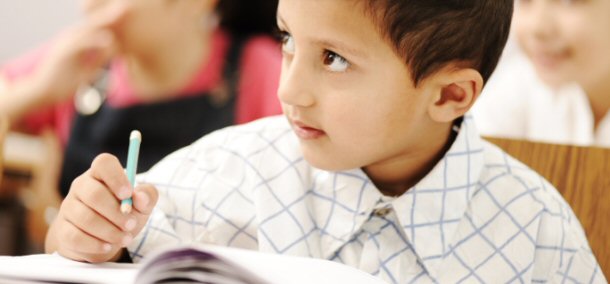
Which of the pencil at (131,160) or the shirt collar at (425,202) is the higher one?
the pencil at (131,160)

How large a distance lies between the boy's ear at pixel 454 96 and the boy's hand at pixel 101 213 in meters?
0.30

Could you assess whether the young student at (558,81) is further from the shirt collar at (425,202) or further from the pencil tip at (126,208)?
the pencil tip at (126,208)

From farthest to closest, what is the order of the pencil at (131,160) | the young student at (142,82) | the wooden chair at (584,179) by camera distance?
the young student at (142,82), the wooden chair at (584,179), the pencil at (131,160)

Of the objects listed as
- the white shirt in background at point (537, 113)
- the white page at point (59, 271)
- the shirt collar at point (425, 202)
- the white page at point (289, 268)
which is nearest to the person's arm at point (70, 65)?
the white shirt in background at point (537, 113)

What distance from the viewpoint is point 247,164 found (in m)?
0.85

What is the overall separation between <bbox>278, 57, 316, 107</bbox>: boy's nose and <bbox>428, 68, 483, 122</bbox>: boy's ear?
0.14 metres

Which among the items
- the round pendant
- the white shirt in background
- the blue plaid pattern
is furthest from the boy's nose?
the round pendant

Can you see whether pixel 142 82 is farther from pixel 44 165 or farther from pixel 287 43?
pixel 287 43

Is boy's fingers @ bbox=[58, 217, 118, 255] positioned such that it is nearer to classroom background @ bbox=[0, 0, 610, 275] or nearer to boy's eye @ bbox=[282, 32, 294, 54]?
boy's eye @ bbox=[282, 32, 294, 54]

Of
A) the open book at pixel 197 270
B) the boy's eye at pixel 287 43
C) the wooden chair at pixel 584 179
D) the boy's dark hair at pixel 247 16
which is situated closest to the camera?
the open book at pixel 197 270

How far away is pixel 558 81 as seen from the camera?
62.9 inches

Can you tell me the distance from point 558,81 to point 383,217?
35.6 inches

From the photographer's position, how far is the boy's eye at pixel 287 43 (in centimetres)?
75

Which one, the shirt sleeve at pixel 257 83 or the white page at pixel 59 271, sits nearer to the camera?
the white page at pixel 59 271
